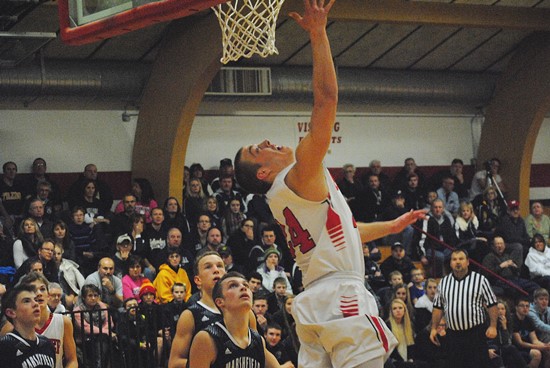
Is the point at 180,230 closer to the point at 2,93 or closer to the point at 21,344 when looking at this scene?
the point at 2,93

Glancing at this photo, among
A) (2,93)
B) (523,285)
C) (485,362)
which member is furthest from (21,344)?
(523,285)

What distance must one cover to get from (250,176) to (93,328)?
5281 mm

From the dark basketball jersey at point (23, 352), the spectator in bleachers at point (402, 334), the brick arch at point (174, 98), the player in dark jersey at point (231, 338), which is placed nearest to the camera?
the player in dark jersey at point (231, 338)

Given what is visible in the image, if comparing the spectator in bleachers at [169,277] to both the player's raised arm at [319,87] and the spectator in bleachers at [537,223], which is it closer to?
the player's raised arm at [319,87]

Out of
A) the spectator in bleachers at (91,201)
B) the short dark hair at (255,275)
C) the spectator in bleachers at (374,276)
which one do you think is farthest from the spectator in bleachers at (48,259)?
the spectator in bleachers at (374,276)

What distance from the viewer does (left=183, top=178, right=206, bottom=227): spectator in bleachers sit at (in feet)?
47.6

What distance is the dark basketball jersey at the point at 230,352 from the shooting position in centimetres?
617

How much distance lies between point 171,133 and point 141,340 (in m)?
5.00

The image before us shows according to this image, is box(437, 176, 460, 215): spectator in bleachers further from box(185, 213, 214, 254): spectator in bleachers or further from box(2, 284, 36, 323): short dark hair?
box(2, 284, 36, 323): short dark hair

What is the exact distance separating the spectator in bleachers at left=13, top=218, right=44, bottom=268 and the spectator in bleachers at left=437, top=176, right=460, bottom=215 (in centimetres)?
795

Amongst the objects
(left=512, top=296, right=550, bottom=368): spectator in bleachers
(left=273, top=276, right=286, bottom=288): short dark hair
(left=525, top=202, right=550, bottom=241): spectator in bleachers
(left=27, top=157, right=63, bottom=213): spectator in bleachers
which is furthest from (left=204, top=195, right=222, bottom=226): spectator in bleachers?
(left=525, top=202, right=550, bottom=241): spectator in bleachers

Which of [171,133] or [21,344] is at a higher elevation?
[171,133]

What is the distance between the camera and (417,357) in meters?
12.3

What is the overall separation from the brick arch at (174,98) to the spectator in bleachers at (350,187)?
Result: 3.03 m
